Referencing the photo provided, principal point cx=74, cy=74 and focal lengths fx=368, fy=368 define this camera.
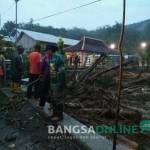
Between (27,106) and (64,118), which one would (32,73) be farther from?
(64,118)

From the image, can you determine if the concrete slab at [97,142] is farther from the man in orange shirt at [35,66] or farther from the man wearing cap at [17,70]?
the man wearing cap at [17,70]

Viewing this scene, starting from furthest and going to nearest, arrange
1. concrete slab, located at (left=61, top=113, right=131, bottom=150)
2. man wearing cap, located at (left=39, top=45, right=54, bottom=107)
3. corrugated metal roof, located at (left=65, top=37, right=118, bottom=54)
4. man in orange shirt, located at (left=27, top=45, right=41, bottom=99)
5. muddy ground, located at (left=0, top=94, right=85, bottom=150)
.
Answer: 1. corrugated metal roof, located at (left=65, top=37, right=118, bottom=54)
2. man in orange shirt, located at (left=27, top=45, right=41, bottom=99)
3. man wearing cap, located at (left=39, top=45, right=54, bottom=107)
4. muddy ground, located at (left=0, top=94, right=85, bottom=150)
5. concrete slab, located at (left=61, top=113, right=131, bottom=150)

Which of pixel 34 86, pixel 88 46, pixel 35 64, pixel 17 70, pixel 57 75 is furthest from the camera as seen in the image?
pixel 88 46

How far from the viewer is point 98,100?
31.4 ft

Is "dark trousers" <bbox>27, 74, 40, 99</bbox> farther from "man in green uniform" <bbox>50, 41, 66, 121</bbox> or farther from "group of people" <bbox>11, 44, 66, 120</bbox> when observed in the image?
"man in green uniform" <bbox>50, 41, 66, 121</bbox>

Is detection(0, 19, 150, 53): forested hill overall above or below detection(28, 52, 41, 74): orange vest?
above

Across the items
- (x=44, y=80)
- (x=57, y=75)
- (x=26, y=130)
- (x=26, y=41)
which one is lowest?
(x=26, y=130)

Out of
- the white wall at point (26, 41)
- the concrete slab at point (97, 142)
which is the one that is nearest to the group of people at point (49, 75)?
the concrete slab at point (97, 142)

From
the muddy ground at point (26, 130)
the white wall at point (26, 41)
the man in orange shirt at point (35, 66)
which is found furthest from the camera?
the white wall at point (26, 41)

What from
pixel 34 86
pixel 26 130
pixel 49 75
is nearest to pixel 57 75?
pixel 49 75

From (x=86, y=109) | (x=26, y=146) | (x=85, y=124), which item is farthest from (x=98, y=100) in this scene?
(x=26, y=146)

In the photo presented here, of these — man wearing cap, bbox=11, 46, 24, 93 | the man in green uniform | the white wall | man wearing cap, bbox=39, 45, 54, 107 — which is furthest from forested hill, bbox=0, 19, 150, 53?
man wearing cap, bbox=39, 45, 54, 107

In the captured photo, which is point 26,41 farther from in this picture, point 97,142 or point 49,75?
point 97,142

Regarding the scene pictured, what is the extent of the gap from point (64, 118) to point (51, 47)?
2.42m
